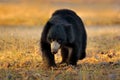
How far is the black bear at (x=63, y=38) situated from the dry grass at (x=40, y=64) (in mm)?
237

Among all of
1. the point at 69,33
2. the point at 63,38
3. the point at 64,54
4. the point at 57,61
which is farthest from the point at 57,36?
the point at 57,61

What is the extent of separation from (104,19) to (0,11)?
5.51 metres

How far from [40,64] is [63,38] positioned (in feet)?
3.57

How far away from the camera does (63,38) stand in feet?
40.5

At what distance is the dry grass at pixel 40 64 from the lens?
11.6 m

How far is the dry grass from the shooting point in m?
11.6

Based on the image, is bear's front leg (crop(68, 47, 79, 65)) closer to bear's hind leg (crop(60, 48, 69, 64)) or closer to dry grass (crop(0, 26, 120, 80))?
dry grass (crop(0, 26, 120, 80))

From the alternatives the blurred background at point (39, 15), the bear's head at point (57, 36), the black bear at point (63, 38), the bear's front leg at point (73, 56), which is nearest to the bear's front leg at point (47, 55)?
the black bear at point (63, 38)

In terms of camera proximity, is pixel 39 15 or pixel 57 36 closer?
pixel 57 36

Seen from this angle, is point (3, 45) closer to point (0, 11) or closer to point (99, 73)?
point (99, 73)

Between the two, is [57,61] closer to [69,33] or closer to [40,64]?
A: [40,64]

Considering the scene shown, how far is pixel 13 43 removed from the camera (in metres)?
14.4

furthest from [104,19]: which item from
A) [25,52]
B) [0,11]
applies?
[25,52]

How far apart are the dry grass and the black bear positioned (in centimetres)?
24
